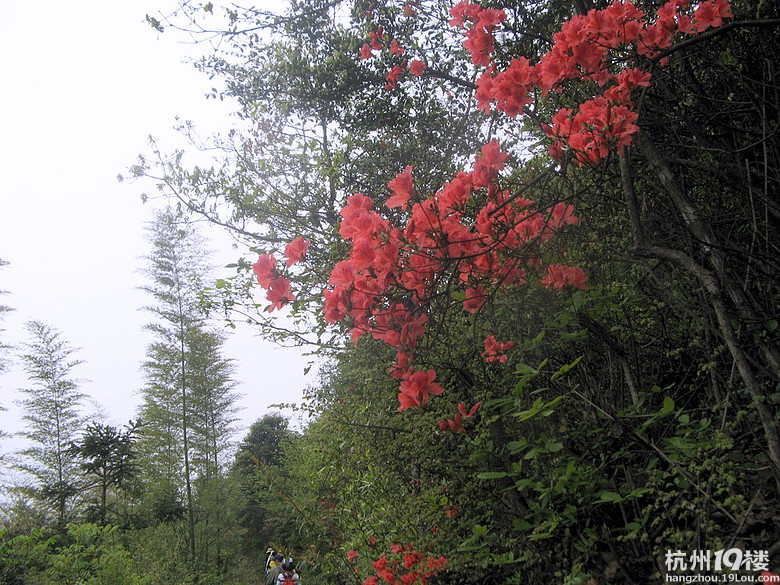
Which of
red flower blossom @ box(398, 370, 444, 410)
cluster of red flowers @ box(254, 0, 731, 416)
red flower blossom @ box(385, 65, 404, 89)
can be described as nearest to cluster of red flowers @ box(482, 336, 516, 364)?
cluster of red flowers @ box(254, 0, 731, 416)

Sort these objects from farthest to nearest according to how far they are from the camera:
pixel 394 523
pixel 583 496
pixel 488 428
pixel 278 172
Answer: pixel 278 172 < pixel 394 523 < pixel 488 428 < pixel 583 496

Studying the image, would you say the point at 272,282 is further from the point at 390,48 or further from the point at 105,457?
the point at 105,457

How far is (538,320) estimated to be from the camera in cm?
176

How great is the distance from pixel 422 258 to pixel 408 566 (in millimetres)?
1258

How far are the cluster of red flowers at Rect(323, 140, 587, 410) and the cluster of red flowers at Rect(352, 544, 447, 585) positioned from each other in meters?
0.75

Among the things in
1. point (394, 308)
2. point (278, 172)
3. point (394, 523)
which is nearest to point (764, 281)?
point (394, 308)

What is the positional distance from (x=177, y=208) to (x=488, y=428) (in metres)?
4.50

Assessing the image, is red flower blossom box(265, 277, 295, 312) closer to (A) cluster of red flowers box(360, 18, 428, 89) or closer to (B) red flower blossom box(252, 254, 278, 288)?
(B) red flower blossom box(252, 254, 278, 288)

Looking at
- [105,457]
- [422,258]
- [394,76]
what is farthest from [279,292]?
[105,457]

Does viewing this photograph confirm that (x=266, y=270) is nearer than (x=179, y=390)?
Yes

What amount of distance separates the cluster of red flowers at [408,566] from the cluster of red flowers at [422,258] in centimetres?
75

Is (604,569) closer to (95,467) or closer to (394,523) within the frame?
(394,523)

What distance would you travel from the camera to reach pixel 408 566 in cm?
187

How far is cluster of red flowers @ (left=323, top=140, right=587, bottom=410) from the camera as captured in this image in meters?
1.26
